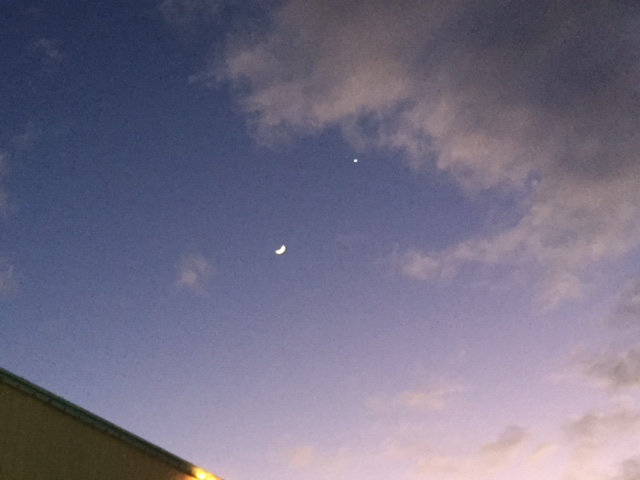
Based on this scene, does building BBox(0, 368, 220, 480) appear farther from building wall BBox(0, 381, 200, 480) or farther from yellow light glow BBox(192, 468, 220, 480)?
yellow light glow BBox(192, 468, 220, 480)

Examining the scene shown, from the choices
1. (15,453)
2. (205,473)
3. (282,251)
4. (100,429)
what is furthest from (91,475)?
(282,251)

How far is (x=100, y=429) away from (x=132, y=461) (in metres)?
2.04

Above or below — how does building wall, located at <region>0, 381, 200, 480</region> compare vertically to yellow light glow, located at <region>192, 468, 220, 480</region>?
below

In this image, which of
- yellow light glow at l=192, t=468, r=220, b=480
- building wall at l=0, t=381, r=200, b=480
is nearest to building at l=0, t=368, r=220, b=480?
building wall at l=0, t=381, r=200, b=480

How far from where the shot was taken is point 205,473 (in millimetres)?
24172

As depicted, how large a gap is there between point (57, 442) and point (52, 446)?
0.21 m

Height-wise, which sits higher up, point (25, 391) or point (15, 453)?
point (25, 391)

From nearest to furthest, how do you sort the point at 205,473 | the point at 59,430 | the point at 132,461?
the point at 59,430, the point at 132,461, the point at 205,473

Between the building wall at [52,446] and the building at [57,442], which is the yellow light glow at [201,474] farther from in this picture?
the building wall at [52,446]

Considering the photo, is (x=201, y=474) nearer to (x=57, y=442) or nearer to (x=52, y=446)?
(x=57, y=442)

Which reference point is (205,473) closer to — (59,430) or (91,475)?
(91,475)

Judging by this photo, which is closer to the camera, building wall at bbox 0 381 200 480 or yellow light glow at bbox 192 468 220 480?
building wall at bbox 0 381 200 480

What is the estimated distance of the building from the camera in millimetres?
15305

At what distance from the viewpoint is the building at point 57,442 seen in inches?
603
